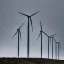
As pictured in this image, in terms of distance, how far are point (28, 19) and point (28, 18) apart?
1076 millimetres

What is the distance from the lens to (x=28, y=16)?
7981cm

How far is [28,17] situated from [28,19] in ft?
6.30

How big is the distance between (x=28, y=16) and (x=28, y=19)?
203 cm

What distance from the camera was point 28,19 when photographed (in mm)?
78125

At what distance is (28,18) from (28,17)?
33.3 inches

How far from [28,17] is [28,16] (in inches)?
13.7

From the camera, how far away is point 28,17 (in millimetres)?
79875

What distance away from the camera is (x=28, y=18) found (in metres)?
79.1
